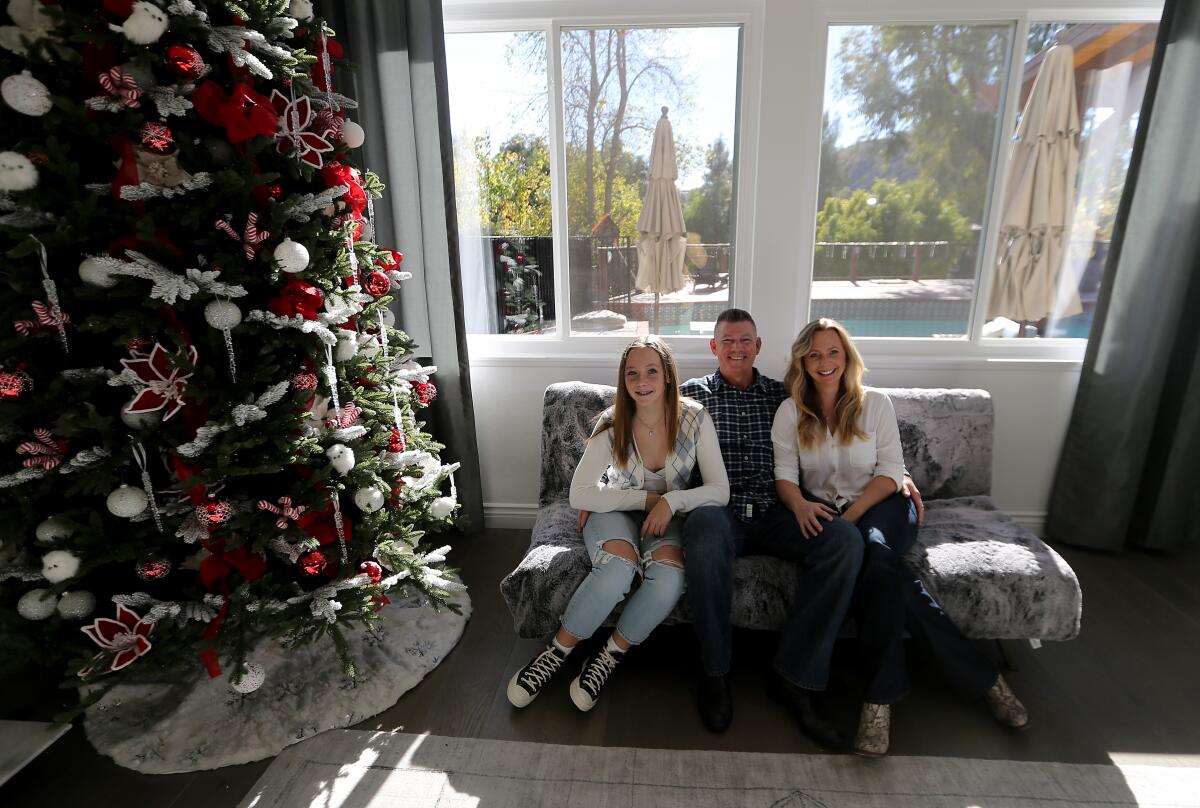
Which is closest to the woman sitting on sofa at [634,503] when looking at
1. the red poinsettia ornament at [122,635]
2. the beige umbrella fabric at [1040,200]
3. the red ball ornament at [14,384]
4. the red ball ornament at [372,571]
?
the red ball ornament at [372,571]

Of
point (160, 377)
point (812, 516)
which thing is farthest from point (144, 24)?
point (812, 516)

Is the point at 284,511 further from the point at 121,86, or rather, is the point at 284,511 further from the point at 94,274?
the point at 121,86

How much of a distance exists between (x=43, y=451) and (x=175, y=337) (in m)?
0.42

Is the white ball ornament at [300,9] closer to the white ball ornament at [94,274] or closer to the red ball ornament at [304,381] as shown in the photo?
the white ball ornament at [94,274]

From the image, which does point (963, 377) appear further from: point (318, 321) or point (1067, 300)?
point (318, 321)

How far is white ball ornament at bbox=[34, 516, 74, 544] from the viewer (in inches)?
61.8

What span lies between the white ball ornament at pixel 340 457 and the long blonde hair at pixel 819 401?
4.57ft

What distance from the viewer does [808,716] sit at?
1.80 meters

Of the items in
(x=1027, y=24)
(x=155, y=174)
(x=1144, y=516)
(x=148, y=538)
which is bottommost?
(x=1144, y=516)

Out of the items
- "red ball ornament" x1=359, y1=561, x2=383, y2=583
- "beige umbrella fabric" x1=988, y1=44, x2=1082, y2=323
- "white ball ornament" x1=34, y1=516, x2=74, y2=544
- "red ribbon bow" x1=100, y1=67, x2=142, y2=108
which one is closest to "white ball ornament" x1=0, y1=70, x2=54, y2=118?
"red ribbon bow" x1=100, y1=67, x2=142, y2=108

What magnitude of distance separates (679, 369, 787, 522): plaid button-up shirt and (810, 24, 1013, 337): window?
80 centimetres

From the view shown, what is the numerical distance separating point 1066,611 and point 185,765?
2.52 meters

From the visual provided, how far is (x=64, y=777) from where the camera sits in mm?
1712

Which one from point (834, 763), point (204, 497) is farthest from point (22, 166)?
point (834, 763)
